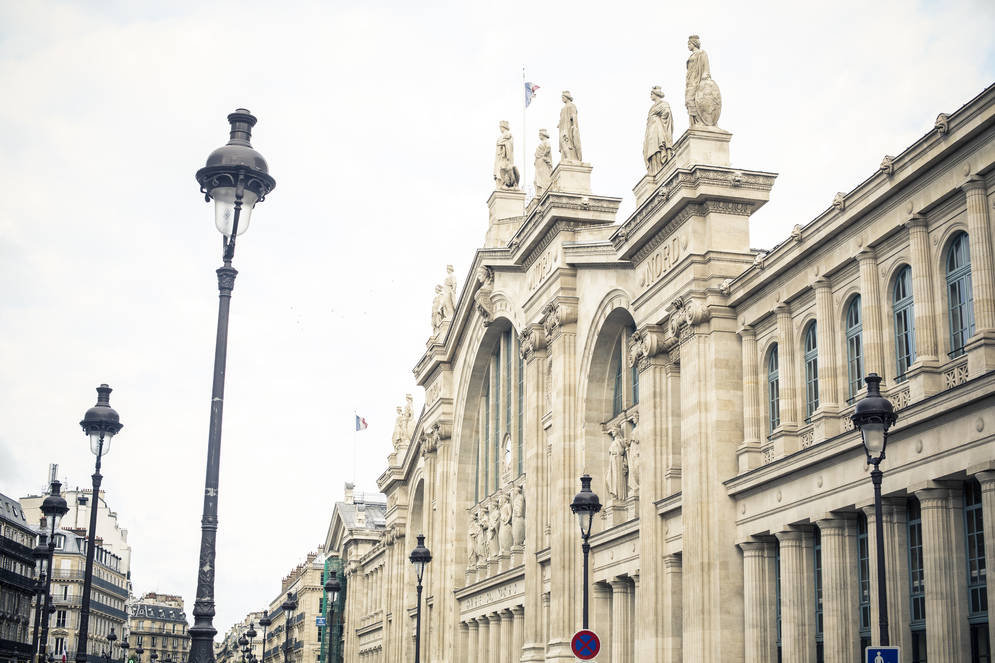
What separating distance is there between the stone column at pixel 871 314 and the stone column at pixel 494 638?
100ft

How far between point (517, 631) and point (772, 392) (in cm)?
2315

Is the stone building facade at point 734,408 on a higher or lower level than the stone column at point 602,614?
higher

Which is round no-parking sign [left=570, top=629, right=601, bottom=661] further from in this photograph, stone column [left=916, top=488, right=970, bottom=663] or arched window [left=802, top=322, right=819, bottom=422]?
arched window [left=802, top=322, right=819, bottom=422]

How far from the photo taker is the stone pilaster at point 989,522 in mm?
23703

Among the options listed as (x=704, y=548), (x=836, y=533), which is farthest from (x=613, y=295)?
(x=836, y=533)

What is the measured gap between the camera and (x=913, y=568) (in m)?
27.3

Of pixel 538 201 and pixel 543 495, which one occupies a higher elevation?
pixel 538 201

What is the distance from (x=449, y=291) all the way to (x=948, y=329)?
4523 cm

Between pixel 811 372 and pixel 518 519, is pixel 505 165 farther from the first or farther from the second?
pixel 811 372

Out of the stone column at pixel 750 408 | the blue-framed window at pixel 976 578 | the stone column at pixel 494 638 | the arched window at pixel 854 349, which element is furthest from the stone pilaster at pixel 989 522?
the stone column at pixel 494 638

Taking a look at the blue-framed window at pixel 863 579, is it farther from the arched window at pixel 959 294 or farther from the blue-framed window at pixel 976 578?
the arched window at pixel 959 294

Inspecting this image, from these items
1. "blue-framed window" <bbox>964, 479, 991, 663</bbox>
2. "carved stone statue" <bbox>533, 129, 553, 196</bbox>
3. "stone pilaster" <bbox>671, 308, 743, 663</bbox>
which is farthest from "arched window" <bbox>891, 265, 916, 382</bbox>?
"carved stone statue" <bbox>533, 129, 553, 196</bbox>

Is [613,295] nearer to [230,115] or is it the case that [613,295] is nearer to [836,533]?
[836,533]

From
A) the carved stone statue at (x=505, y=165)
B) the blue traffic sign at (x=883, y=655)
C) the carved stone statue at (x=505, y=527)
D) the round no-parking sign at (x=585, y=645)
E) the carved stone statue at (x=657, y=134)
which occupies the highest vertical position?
the carved stone statue at (x=505, y=165)
